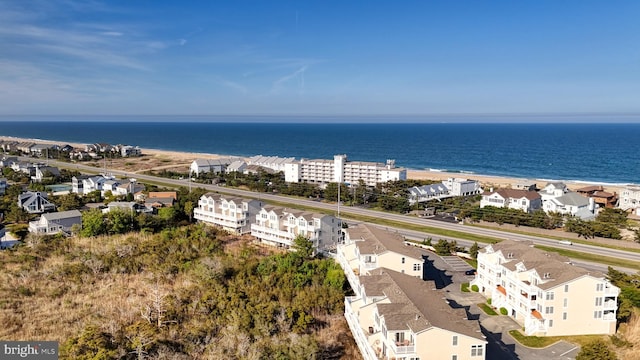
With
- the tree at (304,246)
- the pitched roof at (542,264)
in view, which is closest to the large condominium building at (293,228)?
the tree at (304,246)

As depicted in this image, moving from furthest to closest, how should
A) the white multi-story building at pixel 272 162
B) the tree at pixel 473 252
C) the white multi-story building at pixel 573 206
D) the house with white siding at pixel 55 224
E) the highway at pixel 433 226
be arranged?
the white multi-story building at pixel 272 162, the white multi-story building at pixel 573 206, the house with white siding at pixel 55 224, the highway at pixel 433 226, the tree at pixel 473 252

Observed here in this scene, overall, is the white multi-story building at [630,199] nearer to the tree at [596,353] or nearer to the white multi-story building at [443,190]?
the white multi-story building at [443,190]

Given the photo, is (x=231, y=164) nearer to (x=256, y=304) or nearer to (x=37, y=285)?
(x=37, y=285)

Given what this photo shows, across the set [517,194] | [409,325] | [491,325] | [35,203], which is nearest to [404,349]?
[409,325]

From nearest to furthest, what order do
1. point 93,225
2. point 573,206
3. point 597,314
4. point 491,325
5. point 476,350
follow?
1. point 476,350
2. point 597,314
3. point 491,325
4. point 93,225
5. point 573,206

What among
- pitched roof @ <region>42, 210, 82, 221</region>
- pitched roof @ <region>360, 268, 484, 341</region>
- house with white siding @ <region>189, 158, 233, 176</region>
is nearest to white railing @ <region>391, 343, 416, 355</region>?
pitched roof @ <region>360, 268, 484, 341</region>

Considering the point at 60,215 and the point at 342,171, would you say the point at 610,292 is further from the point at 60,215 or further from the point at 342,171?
the point at 342,171

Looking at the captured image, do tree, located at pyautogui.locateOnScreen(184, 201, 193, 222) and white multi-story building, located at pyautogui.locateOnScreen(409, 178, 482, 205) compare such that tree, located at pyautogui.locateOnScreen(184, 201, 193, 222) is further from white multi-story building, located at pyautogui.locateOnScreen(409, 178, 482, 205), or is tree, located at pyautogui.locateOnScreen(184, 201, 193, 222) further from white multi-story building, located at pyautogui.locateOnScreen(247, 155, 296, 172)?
white multi-story building, located at pyautogui.locateOnScreen(247, 155, 296, 172)
